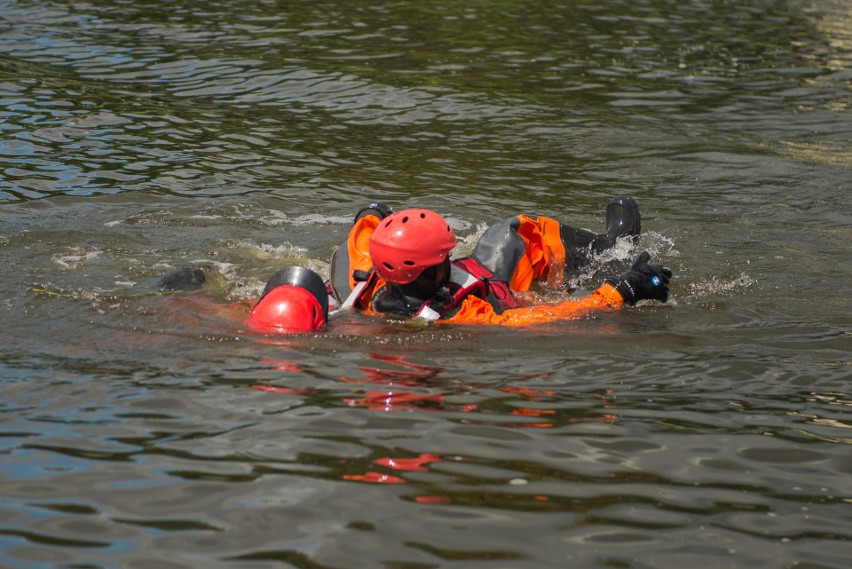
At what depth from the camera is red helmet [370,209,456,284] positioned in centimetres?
727

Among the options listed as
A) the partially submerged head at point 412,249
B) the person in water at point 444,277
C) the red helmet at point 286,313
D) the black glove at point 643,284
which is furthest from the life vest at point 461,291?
the black glove at point 643,284

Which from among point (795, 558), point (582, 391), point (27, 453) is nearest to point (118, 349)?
point (27, 453)

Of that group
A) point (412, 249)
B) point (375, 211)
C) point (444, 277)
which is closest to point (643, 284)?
point (444, 277)

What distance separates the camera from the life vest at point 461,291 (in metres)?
7.66

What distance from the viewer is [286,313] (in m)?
7.30

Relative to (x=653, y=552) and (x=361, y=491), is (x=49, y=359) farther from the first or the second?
(x=653, y=552)

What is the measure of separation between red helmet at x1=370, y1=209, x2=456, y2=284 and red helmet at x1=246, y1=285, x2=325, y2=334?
533mm

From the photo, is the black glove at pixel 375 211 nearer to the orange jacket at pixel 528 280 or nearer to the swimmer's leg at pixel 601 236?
the orange jacket at pixel 528 280

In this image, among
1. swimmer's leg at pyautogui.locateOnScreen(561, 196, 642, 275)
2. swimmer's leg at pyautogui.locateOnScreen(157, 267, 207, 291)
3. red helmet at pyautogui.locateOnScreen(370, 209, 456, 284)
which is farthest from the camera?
swimmer's leg at pyautogui.locateOnScreen(561, 196, 642, 275)

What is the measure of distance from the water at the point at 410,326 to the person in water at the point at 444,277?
0.63 feet

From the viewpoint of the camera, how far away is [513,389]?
6.30 m

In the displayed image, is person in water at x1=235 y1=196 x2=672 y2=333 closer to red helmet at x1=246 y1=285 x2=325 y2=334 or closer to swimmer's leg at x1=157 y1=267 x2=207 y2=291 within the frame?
red helmet at x1=246 y1=285 x2=325 y2=334

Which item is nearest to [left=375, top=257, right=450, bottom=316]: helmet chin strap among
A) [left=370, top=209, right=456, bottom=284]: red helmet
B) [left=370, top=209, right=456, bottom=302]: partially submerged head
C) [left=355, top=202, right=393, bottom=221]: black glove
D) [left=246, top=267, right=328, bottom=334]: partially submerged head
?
[left=370, top=209, right=456, bottom=302]: partially submerged head

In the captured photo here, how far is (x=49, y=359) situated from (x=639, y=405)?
358cm
